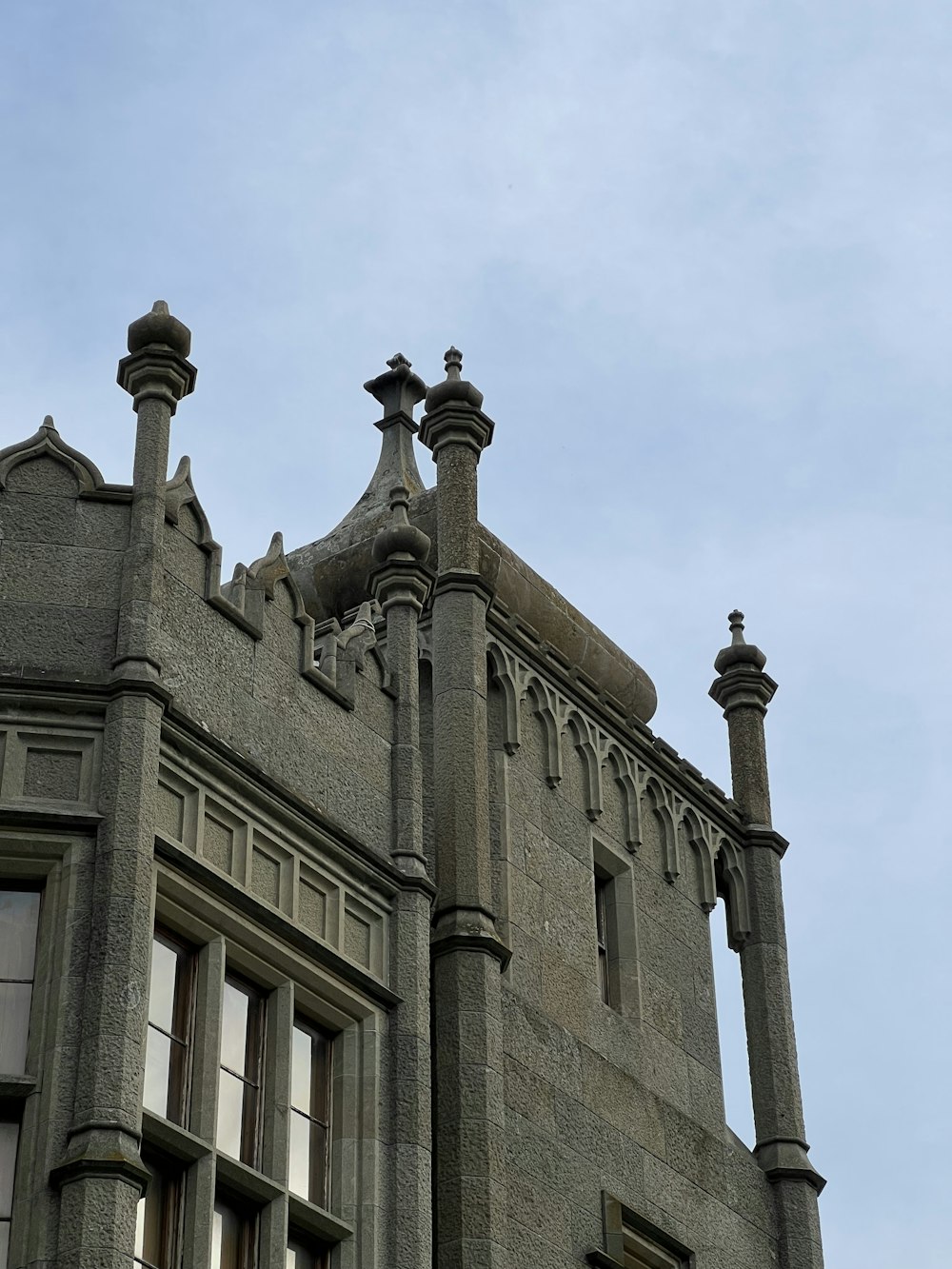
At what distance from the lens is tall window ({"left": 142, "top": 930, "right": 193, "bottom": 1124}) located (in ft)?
45.1

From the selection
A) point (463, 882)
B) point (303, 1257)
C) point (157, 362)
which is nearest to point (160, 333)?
point (157, 362)

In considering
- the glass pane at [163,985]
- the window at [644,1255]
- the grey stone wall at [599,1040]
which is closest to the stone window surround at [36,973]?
the glass pane at [163,985]

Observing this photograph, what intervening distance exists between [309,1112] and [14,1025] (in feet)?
7.69

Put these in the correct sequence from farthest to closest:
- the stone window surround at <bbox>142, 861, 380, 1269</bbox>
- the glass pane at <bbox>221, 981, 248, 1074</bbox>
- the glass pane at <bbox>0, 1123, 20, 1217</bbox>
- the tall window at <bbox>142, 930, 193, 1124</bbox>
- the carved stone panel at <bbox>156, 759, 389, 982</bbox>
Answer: the carved stone panel at <bbox>156, 759, 389, 982</bbox> < the glass pane at <bbox>221, 981, 248, 1074</bbox> < the tall window at <bbox>142, 930, 193, 1124</bbox> < the stone window surround at <bbox>142, 861, 380, 1269</bbox> < the glass pane at <bbox>0, 1123, 20, 1217</bbox>

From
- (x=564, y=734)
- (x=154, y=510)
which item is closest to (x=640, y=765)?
(x=564, y=734)

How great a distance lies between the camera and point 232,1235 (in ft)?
46.1

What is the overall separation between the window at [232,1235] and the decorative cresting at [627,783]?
201 inches

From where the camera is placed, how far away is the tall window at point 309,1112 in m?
14.6

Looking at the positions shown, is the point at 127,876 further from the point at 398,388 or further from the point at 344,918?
the point at 398,388

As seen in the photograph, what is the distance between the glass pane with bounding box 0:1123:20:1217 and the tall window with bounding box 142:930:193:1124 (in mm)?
754

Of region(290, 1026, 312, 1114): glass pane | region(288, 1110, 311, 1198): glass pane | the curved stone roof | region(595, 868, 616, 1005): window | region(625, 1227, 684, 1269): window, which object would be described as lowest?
region(288, 1110, 311, 1198): glass pane

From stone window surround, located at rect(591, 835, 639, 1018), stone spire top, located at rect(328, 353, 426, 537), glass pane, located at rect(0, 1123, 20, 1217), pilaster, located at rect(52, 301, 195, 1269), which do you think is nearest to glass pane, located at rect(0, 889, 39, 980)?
pilaster, located at rect(52, 301, 195, 1269)

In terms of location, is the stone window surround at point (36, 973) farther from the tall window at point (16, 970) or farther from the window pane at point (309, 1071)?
the window pane at point (309, 1071)

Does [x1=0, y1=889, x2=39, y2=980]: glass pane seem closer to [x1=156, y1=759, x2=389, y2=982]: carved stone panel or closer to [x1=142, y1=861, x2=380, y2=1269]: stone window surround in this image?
[x1=142, y1=861, x2=380, y2=1269]: stone window surround
